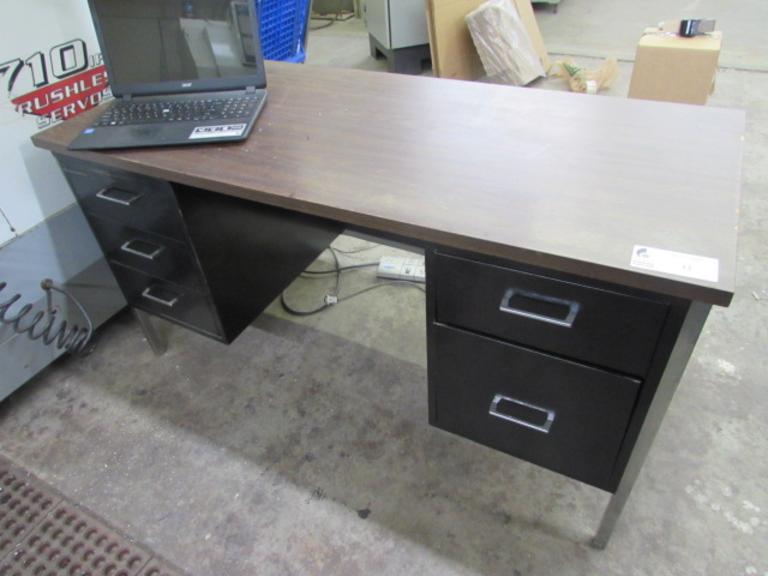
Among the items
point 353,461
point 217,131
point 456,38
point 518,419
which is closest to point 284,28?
point 217,131

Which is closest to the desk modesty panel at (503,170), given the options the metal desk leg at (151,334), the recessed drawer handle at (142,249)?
the recessed drawer handle at (142,249)

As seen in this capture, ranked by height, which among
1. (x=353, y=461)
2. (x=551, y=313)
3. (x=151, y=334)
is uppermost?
(x=551, y=313)

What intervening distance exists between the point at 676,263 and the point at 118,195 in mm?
1079

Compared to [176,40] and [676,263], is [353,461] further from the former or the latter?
[176,40]

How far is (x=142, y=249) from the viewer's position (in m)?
1.23

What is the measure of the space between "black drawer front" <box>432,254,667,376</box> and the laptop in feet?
1.74

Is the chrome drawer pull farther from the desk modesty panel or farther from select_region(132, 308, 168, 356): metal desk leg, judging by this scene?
select_region(132, 308, 168, 356): metal desk leg

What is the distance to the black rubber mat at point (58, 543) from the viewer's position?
1.13 m

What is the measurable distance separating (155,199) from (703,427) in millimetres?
1396

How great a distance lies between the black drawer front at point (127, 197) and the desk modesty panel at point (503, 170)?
0.17 feet

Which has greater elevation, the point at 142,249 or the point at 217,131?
the point at 217,131

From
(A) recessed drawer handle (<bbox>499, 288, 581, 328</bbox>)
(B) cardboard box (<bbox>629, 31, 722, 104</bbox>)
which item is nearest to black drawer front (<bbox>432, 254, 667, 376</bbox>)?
(A) recessed drawer handle (<bbox>499, 288, 581, 328</bbox>)

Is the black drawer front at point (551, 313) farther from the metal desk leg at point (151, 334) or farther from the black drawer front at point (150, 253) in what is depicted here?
the metal desk leg at point (151, 334)

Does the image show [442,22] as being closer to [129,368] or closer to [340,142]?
[340,142]
